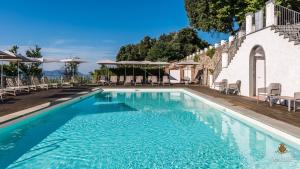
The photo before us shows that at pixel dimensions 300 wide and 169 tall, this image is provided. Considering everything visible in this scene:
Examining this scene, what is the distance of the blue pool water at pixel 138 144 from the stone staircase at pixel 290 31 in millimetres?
3898

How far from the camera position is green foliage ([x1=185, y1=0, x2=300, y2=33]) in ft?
68.3

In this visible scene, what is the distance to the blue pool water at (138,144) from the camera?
17.4 ft

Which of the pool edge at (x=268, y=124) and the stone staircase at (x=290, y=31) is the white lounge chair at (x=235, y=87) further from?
the pool edge at (x=268, y=124)

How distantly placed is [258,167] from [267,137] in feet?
6.66

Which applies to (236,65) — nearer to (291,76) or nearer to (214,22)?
(291,76)

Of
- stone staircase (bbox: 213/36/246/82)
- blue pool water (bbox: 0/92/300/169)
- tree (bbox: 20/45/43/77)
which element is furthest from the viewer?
tree (bbox: 20/45/43/77)

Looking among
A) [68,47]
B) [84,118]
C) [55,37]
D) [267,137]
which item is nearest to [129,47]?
[68,47]

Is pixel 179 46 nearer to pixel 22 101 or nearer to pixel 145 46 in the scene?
pixel 145 46

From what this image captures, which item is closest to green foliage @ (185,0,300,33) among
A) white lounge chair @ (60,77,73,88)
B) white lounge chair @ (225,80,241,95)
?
white lounge chair @ (225,80,241,95)

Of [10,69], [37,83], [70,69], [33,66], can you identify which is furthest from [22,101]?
[33,66]

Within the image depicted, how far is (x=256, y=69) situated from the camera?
574 inches

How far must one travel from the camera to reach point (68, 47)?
3819cm

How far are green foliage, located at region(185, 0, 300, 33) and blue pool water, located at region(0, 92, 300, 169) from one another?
1403 centimetres

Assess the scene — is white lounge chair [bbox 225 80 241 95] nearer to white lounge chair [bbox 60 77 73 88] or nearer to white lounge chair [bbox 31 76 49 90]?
white lounge chair [bbox 31 76 49 90]
